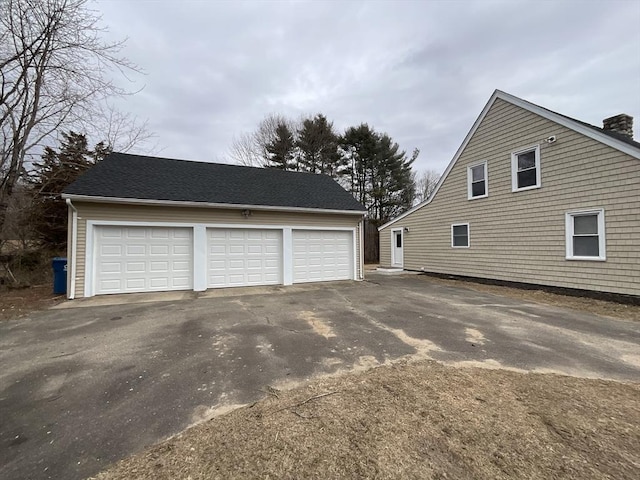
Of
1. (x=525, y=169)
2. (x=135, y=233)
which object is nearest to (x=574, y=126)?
(x=525, y=169)

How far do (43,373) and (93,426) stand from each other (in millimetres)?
1690

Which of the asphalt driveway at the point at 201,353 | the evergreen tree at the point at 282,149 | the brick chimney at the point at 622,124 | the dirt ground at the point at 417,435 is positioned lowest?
the asphalt driveway at the point at 201,353

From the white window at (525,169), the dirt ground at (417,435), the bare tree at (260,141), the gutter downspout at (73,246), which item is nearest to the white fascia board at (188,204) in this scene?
the gutter downspout at (73,246)

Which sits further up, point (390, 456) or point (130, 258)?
point (130, 258)

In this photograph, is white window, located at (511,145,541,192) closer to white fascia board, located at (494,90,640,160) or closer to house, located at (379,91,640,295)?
house, located at (379,91,640,295)

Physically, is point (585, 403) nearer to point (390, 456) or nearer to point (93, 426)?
point (390, 456)

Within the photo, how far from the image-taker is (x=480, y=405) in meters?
2.46

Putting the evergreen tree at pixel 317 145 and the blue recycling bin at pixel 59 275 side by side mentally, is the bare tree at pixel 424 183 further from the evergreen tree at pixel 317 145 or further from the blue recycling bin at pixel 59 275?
the blue recycling bin at pixel 59 275

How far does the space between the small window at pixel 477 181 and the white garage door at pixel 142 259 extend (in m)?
10.4

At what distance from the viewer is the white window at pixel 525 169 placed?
8.78 m

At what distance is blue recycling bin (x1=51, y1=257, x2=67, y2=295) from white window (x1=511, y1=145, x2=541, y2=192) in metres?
14.2

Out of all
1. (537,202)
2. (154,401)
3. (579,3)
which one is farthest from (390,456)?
(579,3)

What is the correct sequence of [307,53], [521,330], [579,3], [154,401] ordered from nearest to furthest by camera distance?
[154,401] < [521,330] < [579,3] < [307,53]

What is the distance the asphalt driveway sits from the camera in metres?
2.24
